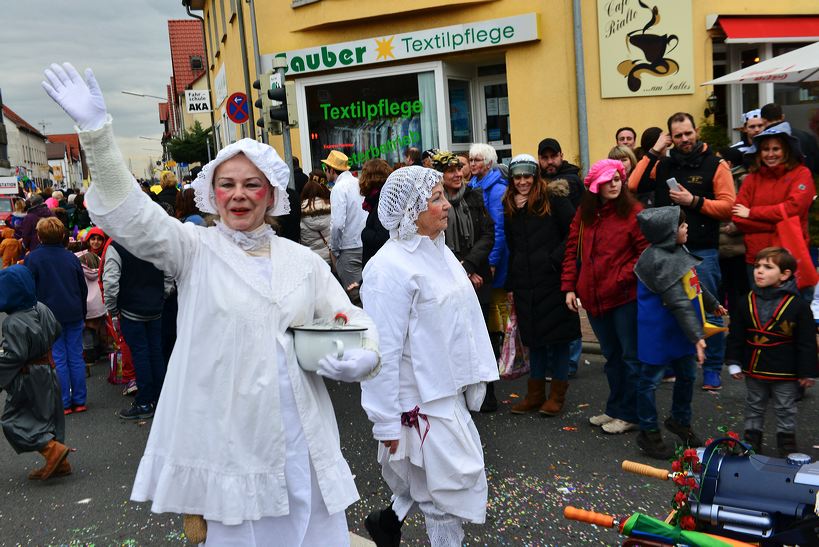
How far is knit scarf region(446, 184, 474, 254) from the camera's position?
6.64m

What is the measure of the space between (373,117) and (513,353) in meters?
9.45

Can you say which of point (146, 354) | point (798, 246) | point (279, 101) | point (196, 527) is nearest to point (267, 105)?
point (279, 101)

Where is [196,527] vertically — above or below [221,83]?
below

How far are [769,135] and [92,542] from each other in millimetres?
5275

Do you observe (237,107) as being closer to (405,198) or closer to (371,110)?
(371,110)

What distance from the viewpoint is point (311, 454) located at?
9.33ft

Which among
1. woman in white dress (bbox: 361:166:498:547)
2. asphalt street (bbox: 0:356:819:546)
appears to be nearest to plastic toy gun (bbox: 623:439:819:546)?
woman in white dress (bbox: 361:166:498:547)

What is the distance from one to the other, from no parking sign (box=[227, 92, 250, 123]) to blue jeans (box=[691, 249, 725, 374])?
10340 millimetres

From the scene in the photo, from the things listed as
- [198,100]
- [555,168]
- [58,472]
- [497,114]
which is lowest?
[58,472]

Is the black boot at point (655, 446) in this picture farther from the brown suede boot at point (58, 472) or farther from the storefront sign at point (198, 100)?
the storefront sign at point (198, 100)

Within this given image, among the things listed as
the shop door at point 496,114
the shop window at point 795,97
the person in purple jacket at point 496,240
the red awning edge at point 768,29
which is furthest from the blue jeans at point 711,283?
the shop door at point 496,114

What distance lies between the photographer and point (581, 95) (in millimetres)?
13086

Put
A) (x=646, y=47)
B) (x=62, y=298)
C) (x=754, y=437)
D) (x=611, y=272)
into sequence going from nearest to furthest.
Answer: (x=754, y=437)
(x=611, y=272)
(x=62, y=298)
(x=646, y=47)

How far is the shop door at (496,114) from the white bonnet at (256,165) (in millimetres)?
11556
